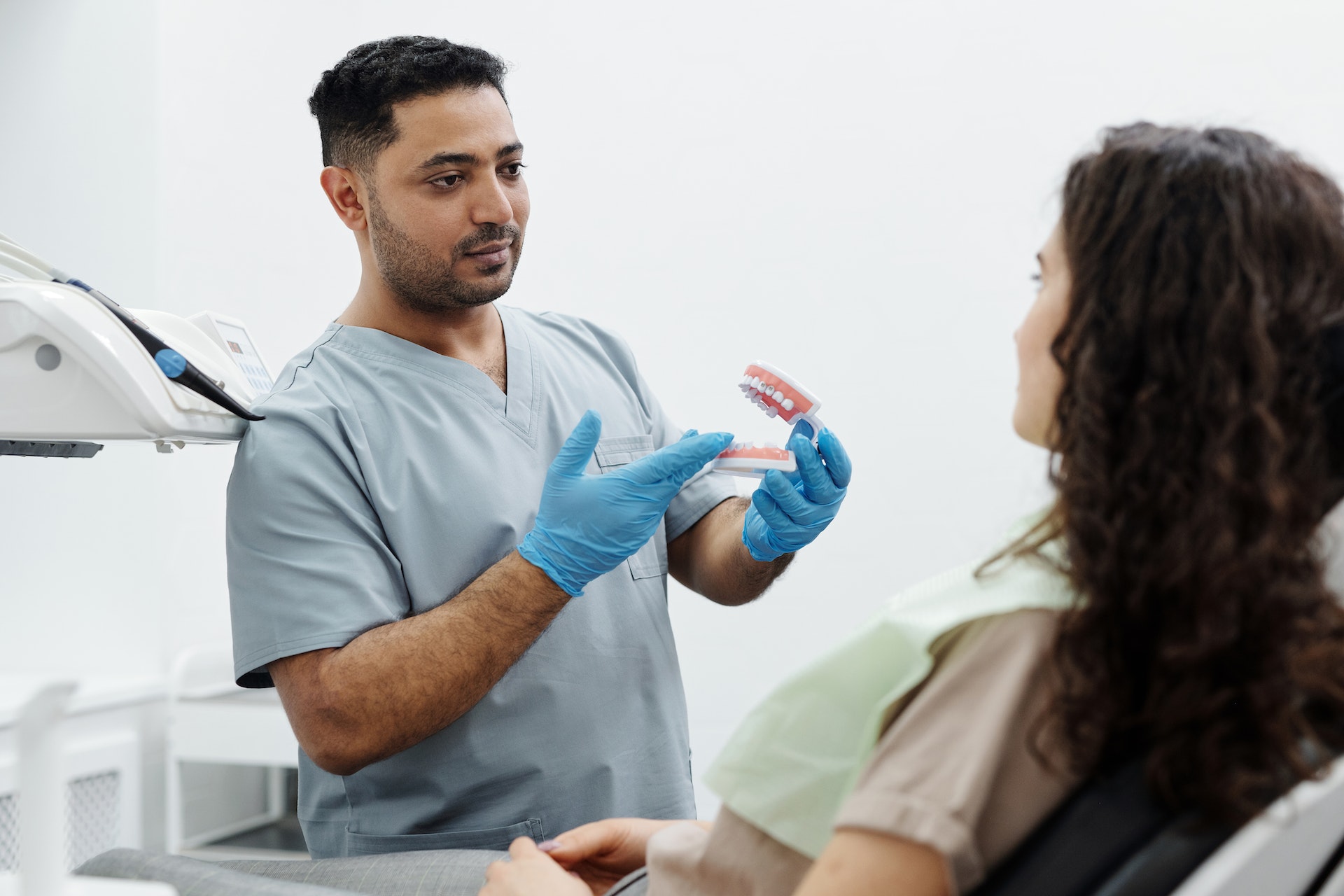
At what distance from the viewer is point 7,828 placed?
7.14 feet

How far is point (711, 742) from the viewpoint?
2.48m

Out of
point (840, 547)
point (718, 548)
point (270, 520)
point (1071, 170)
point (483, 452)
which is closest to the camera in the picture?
point (1071, 170)

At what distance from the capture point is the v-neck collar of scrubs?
1.38m

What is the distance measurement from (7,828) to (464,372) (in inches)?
64.2

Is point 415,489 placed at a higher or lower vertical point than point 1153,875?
higher

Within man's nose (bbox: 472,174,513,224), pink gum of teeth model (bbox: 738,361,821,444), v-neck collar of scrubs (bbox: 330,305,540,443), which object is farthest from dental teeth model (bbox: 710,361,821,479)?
man's nose (bbox: 472,174,513,224)

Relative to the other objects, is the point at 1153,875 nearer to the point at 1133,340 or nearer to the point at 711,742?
the point at 1133,340

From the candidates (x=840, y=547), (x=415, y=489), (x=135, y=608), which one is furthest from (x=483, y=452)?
(x=135, y=608)

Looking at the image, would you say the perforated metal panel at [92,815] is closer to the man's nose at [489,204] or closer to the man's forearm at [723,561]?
the man's forearm at [723,561]

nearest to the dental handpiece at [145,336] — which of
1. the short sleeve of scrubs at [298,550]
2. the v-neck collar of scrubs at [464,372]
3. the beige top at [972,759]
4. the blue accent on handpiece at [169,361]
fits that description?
the blue accent on handpiece at [169,361]

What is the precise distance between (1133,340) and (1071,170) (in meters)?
0.15

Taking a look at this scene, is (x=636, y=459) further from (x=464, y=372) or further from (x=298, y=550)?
(x=298, y=550)

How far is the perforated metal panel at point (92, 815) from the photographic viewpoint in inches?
88.8

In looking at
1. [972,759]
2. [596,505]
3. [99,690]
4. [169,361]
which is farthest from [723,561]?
[99,690]
